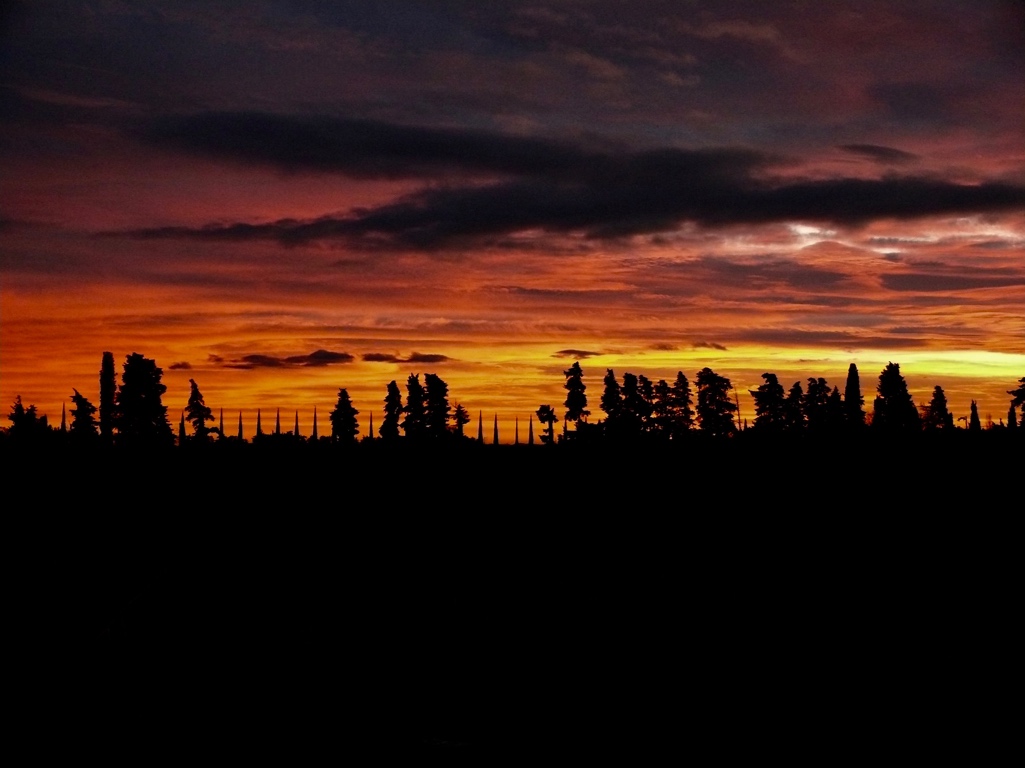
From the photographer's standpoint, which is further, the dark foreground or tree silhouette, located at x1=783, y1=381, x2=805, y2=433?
tree silhouette, located at x1=783, y1=381, x2=805, y2=433

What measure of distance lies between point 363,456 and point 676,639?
1579 inches

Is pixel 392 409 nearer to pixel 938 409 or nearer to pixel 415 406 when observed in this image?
pixel 415 406

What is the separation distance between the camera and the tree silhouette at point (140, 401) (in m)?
119

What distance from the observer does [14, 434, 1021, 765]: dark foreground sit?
65.6 ft


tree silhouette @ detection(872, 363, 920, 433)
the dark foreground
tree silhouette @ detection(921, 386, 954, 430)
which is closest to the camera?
the dark foreground

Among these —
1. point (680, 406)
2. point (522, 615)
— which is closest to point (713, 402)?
point (680, 406)

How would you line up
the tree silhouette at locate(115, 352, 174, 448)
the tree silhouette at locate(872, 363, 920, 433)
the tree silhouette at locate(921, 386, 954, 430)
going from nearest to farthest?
the tree silhouette at locate(115, 352, 174, 448) < the tree silhouette at locate(872, 363, 920, 433) < the tree silhouette at locate(921, 386, 954, 430)

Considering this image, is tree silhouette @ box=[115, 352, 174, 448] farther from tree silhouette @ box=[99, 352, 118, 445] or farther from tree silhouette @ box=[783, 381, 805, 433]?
tree silhouette @ box=[783, 381, 805, 433]

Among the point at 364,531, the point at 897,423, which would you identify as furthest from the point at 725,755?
the point at 897,423

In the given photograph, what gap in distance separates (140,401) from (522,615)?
98.0 meters

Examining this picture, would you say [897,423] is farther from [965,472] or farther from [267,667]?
[267,667]

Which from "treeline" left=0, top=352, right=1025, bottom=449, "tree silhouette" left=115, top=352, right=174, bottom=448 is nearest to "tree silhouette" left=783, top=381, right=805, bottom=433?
"treeline" left=0, top=352, right=1025, bottom=449

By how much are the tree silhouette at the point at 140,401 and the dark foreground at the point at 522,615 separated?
6510 cm

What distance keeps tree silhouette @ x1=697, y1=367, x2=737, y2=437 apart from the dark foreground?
80668mm
